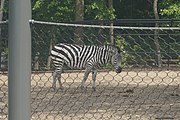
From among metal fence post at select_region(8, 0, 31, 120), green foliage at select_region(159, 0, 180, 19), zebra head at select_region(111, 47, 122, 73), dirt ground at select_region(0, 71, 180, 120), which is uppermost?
green foliage at select_region(159, 0, 180, 19)

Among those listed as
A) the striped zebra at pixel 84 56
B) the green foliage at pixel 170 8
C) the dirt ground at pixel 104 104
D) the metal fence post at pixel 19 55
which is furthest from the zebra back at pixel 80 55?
the green foliage at pixel 170 8

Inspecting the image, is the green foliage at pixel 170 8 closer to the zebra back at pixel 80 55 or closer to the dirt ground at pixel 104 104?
the zebra back at pixel 80 55

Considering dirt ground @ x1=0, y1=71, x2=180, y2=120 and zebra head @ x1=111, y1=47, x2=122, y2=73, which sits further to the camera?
zebra head @ x1=111, y1=47, x2=122, y2=73

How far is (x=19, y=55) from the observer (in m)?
1.63

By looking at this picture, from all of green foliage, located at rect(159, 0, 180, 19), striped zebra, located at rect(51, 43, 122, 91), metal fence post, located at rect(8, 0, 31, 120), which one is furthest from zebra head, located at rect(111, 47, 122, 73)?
green foliage, located at rect(159, 0, 180, 19)

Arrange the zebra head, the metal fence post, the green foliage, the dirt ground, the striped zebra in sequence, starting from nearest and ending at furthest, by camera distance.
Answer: the metal fence post
the dirt ground
the zebra head
the striped zebra
the green foliage

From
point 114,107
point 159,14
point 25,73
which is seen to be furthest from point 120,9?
point 25,73

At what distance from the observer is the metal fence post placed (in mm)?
1623

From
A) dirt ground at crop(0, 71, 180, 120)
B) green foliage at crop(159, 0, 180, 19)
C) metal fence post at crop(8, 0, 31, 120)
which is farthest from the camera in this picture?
green foliage at crop(159, 0, 180, 19)

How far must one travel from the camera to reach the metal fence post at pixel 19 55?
1.62 meters

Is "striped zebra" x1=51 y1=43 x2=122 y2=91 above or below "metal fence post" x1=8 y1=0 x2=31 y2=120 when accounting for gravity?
below

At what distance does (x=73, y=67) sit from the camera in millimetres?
10062

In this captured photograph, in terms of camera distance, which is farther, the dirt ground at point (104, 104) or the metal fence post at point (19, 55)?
the dirt ground at point (104, 104)

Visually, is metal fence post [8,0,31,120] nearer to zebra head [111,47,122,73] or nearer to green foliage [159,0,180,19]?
zebra head [111,47,122,73]
